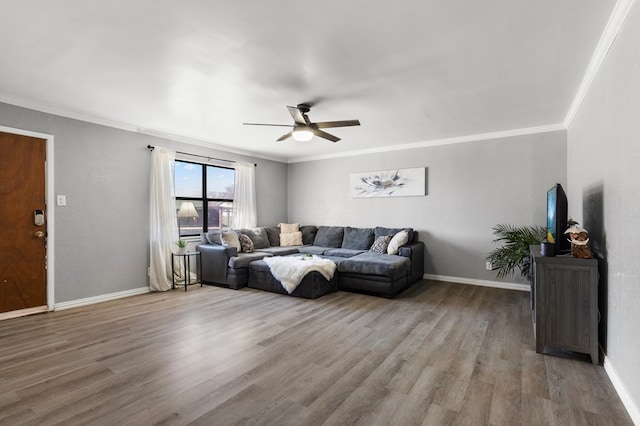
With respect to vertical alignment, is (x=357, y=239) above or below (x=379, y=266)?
above

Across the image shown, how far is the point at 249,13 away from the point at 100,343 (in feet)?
9.93

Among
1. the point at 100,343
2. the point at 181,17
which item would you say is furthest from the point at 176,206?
the point at 181,17

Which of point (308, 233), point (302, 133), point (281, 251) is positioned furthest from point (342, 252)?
point (302, 133)

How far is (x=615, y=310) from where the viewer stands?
2188 millimetres

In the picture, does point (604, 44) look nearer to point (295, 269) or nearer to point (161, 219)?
point (295, 269)

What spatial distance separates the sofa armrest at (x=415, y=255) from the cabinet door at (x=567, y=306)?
→ 7.66 ft

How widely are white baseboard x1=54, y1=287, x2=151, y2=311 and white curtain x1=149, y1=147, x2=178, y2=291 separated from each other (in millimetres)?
184

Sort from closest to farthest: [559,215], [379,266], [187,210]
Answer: [559,215], [379,266], [187,210]

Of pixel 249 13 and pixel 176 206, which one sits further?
pixel 176 206

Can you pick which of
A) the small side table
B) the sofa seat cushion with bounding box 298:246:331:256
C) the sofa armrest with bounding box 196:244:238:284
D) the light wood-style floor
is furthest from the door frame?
the sofa seat cushion with bounding box 298:246:331:256

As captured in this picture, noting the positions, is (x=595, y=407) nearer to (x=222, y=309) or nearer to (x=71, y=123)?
(x=222, y=309)

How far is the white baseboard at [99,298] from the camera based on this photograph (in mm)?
3957

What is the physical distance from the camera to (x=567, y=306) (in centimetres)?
256

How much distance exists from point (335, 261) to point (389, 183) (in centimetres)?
203
